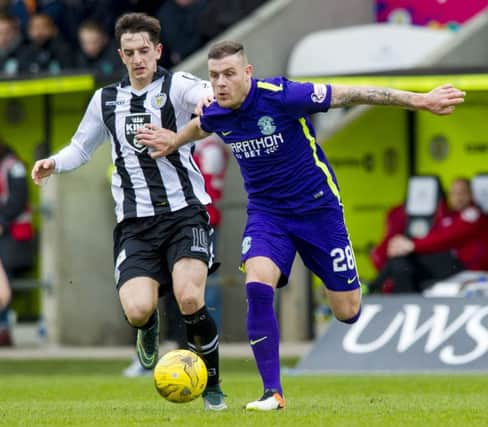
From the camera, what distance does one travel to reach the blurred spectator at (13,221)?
18438 mm

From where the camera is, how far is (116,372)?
50.0 ft

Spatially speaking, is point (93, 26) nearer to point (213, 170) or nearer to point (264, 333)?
point (213, 170)

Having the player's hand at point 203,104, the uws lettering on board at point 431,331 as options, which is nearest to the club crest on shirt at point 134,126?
the player's hand at point 203,104

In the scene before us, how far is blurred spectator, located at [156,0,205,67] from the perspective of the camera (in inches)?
720

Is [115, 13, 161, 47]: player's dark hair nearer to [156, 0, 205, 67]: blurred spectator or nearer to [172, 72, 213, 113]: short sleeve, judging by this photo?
[172, 72, 213, 113]: short sleeve

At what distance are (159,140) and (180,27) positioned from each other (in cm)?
883

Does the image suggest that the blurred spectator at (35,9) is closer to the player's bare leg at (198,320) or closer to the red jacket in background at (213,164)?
the red jacket in background at (213,164)

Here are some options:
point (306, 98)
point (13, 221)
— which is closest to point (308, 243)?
point (306, 98)

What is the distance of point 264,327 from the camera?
31.0 feet

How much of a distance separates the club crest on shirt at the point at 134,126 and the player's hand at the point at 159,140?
0.45ft

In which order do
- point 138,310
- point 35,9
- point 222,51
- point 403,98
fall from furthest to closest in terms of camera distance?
point 35,9 → point 138,310 → point 222,51 → point 403,98

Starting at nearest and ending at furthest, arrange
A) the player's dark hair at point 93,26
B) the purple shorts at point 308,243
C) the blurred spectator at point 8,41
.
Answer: the purple shorts at point 308,243
the player's dark hair at point 93,26
the blurred spectator at point 8,41

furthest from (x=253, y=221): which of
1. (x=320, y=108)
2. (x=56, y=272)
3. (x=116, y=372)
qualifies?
(x=56, y=272)

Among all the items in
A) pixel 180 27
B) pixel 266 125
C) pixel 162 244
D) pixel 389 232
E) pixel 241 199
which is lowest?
pixel 389 232
